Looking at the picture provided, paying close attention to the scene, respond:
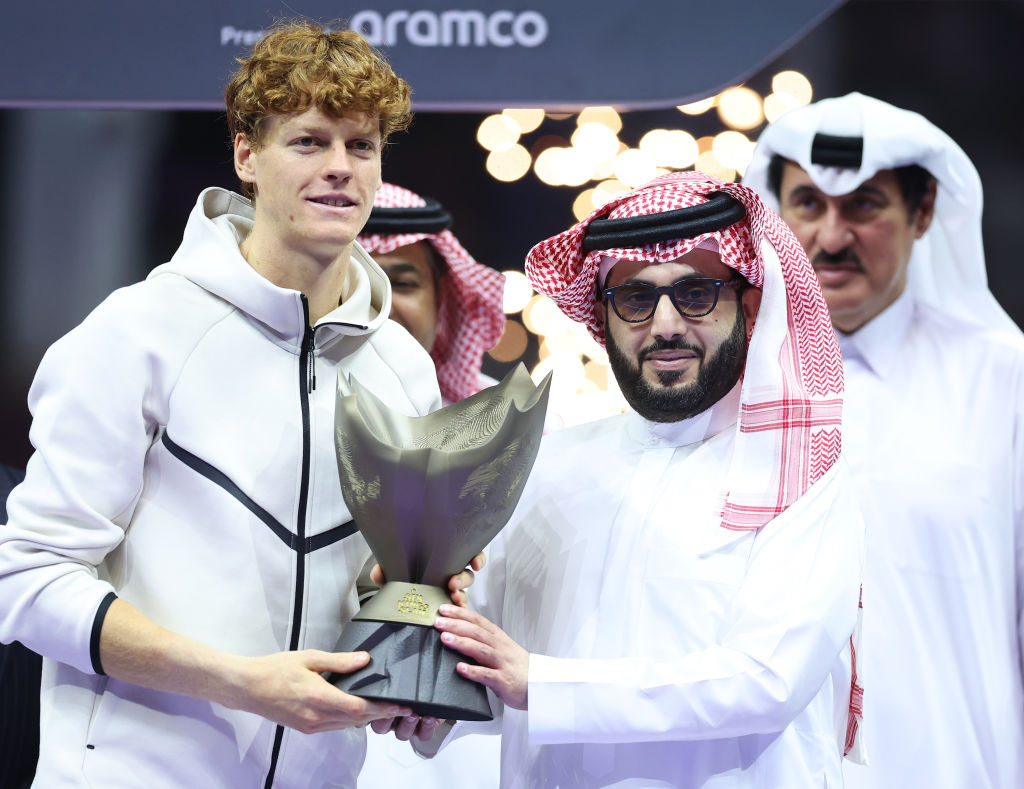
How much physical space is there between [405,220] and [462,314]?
361 millimetres

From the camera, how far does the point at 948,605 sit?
362 cm

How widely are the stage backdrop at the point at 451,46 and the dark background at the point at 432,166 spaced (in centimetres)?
39

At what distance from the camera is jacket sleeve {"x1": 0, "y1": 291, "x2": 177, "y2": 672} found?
1.96 meters

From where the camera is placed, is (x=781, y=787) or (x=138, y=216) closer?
(x=781, y=787)

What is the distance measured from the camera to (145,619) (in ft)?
6.52

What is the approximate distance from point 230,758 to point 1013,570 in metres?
2.41

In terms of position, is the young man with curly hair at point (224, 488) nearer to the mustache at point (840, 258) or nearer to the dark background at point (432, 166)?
the dark background at point (432, 166)

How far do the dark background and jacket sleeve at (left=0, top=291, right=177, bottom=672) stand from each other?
184 cm

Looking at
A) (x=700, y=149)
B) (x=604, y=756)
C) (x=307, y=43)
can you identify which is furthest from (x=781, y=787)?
(x=700, y=149)

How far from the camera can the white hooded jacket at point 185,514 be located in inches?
78.6

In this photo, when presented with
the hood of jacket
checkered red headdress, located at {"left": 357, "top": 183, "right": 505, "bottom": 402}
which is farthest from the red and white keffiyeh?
checkered red headdress, located at {"left": 357, "top": 183, "right": 505, "bottom": 402}

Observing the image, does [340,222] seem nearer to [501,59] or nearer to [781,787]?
[781,787]

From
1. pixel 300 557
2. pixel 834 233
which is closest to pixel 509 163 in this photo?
pixel 834 233

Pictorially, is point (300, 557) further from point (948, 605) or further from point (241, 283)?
point (948, 605)
